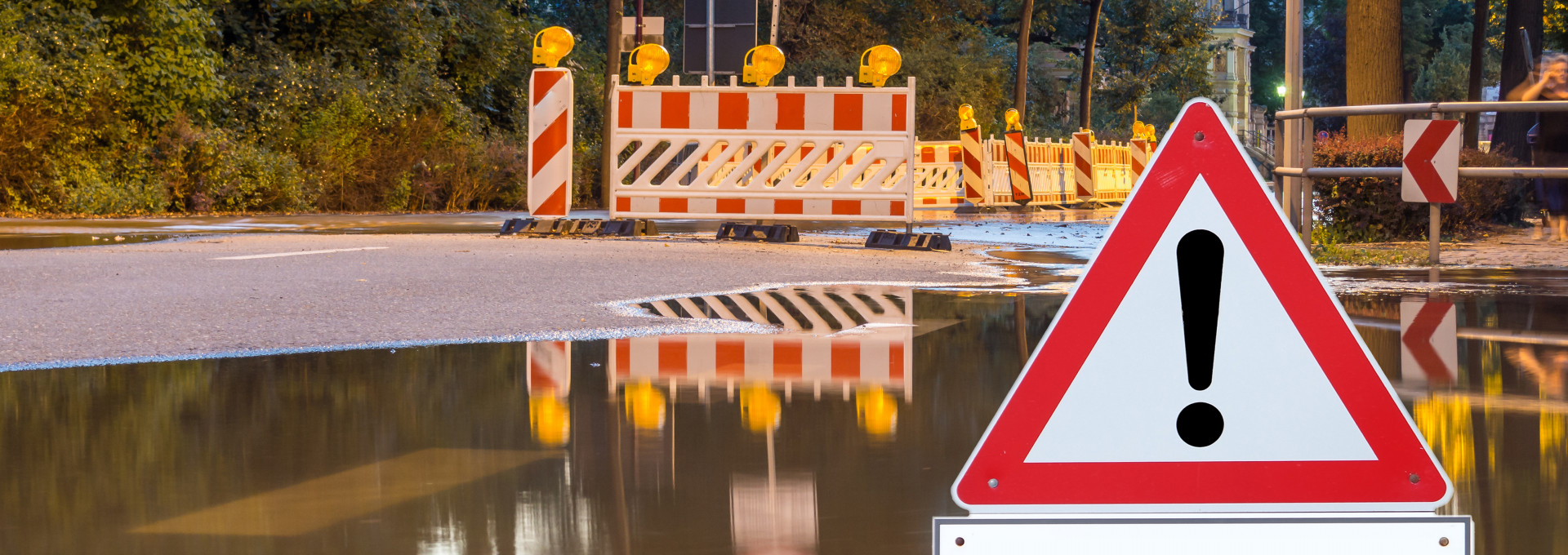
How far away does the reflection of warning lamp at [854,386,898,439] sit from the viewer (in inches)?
215

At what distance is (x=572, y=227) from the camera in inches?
653

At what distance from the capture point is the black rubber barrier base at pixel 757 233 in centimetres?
1608

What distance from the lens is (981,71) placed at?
2023 inches

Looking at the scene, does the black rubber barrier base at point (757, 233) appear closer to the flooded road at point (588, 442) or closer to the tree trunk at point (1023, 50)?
the flooded road at point (588, 442)

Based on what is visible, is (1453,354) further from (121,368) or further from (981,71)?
(981,71)

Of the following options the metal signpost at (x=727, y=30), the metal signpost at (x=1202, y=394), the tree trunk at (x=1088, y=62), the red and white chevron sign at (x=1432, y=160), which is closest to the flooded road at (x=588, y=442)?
the metal signpost at (x=1202, y=394)

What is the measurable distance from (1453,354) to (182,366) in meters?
5.13

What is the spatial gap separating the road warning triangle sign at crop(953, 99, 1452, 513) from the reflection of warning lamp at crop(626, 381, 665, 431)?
103 inches

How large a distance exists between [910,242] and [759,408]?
9.41 metres

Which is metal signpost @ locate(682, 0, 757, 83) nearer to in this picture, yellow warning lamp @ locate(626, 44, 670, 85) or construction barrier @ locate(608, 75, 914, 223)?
yellow warning lamp @ locate(626, 44, 670, 85)

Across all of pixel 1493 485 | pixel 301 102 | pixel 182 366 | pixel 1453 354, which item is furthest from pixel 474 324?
pixel 301 102

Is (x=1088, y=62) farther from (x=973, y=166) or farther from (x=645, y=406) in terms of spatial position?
A: (x=645, y=406)

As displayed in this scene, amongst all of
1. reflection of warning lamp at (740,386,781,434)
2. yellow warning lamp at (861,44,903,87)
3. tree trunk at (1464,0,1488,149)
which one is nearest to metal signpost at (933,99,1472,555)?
reflection of warning lamp at (740,386,781,434)

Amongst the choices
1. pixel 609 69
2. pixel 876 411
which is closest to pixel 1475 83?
pixel 609 69
